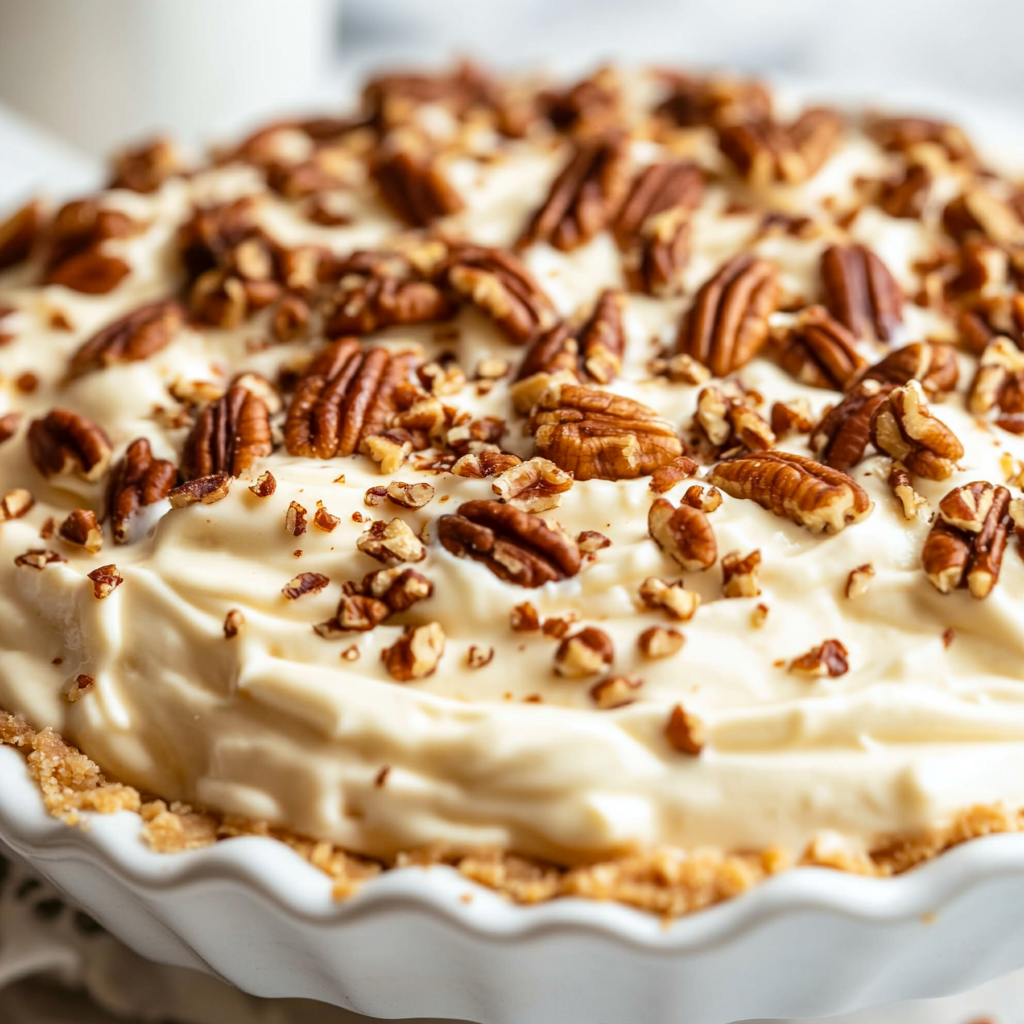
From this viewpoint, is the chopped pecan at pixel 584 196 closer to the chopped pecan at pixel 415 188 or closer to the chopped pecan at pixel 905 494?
the chopped pecan at pixel 415 188

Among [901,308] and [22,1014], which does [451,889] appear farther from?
[901,308]

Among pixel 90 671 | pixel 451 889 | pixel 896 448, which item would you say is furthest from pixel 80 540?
pixel 896 448

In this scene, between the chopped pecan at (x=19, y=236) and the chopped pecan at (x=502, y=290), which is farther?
the chopped pecan at (x=19, y=236)

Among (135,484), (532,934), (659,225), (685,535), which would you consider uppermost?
(659,225)

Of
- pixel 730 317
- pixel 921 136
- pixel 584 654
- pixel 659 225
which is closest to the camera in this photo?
pixel 584 654

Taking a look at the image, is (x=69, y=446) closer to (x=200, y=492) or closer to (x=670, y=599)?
(x=200, y=492)

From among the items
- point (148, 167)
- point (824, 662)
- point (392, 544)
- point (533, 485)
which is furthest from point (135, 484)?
point (148, 167)

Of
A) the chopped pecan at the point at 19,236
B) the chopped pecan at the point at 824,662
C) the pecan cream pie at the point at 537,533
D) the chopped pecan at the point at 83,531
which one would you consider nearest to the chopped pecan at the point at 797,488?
the pecan cream pie at the point at 537,533
